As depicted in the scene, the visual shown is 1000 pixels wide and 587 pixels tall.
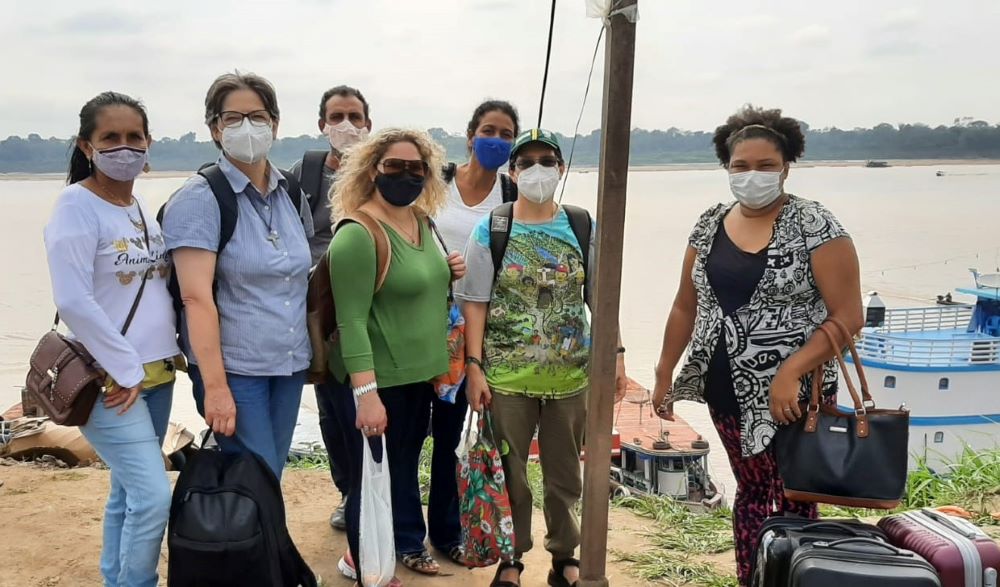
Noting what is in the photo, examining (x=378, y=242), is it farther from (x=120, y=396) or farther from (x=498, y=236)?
(x=120, y=396)

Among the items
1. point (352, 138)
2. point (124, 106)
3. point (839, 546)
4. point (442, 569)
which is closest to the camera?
point (839, 546)

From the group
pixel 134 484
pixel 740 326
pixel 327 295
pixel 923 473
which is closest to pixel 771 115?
pixel 740 326

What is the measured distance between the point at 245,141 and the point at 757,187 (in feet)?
6.01

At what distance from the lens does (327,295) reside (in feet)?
9.56

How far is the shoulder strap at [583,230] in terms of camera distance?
315 cm

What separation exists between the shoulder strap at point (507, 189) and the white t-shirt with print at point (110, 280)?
1592mm

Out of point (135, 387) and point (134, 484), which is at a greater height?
point (135, 387)

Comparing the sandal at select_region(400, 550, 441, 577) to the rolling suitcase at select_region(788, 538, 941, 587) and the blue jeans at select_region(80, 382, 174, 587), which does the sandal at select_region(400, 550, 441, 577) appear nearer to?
the blue jeans at select_region(80, 382, 174, 587)

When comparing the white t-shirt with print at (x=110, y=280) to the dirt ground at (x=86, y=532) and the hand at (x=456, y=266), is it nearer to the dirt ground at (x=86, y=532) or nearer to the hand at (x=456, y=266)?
the hand at (x=456, y=266)

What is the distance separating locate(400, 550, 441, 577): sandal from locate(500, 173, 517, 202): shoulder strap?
1.67 meters

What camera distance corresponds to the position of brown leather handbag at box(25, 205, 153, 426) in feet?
8.22

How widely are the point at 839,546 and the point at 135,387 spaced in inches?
91.8

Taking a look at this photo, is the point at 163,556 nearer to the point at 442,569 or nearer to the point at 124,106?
the point at 442,569

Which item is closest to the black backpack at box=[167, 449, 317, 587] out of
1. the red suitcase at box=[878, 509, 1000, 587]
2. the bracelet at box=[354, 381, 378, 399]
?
the bracelet at box=[354, 381, 378, 399]
